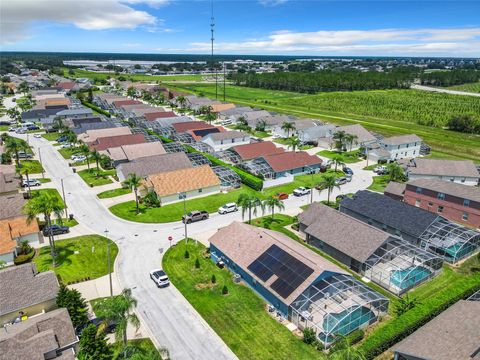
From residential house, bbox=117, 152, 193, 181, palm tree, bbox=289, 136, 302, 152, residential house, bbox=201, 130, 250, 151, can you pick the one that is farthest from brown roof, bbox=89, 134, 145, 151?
palm tree, bbox=289, 136, 302, 152

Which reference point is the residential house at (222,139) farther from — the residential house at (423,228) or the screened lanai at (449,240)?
the screened lanai at (449,240)

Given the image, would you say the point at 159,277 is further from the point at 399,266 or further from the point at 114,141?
the point at 114,141

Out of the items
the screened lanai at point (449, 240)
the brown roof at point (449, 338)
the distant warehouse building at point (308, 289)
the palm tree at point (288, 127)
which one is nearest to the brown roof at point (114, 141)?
the palm tree at point (288, 127)

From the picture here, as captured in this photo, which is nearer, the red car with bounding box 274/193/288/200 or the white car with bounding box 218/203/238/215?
the white car with bounding box 218/203/238/215

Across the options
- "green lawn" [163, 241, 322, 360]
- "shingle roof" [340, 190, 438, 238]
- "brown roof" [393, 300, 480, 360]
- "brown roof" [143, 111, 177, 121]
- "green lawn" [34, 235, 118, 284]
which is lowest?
"green lawn" [163, 241, 322, 360]

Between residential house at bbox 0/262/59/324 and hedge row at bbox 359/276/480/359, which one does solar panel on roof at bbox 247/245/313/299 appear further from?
residential house at bbox 0/262/59/324

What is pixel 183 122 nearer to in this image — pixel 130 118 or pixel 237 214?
pixel 130 118
